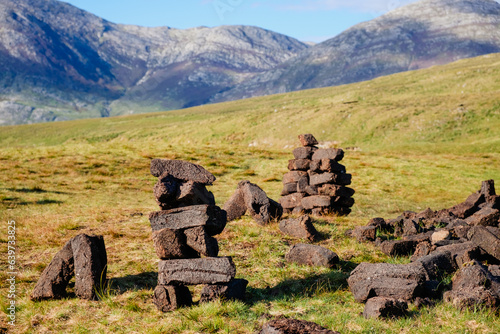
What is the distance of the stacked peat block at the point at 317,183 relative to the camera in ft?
78.5

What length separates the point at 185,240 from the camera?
11.9 metres

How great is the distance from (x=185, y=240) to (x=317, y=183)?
13.9 metres

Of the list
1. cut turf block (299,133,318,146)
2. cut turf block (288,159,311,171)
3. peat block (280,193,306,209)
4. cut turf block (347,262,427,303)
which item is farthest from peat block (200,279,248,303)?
cut turf block (299,133,318,146)

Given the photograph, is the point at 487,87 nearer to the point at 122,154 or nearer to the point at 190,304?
the point at 122,154

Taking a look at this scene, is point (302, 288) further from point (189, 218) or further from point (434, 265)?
point (434, 265)

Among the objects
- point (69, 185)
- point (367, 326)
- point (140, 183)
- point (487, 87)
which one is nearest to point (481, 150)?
point (487, 87)

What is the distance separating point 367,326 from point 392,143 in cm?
6078

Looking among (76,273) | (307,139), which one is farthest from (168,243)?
(307,139)

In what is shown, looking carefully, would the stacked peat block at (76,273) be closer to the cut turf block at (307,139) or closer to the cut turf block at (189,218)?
the cut turf block at (189,218)

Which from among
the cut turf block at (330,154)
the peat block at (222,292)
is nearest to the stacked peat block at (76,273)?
the peat block at (222,292)

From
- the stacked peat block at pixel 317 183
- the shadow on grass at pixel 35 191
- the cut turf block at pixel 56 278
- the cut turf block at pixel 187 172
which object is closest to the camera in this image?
the cut turf block at pixel 56 278

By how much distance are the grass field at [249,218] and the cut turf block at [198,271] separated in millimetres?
704

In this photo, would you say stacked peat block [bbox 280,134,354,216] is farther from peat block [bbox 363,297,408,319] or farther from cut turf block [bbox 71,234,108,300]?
cut turf block [bbox 71,234,108,300]

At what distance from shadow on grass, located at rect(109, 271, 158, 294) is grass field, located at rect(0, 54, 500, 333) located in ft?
0.11
